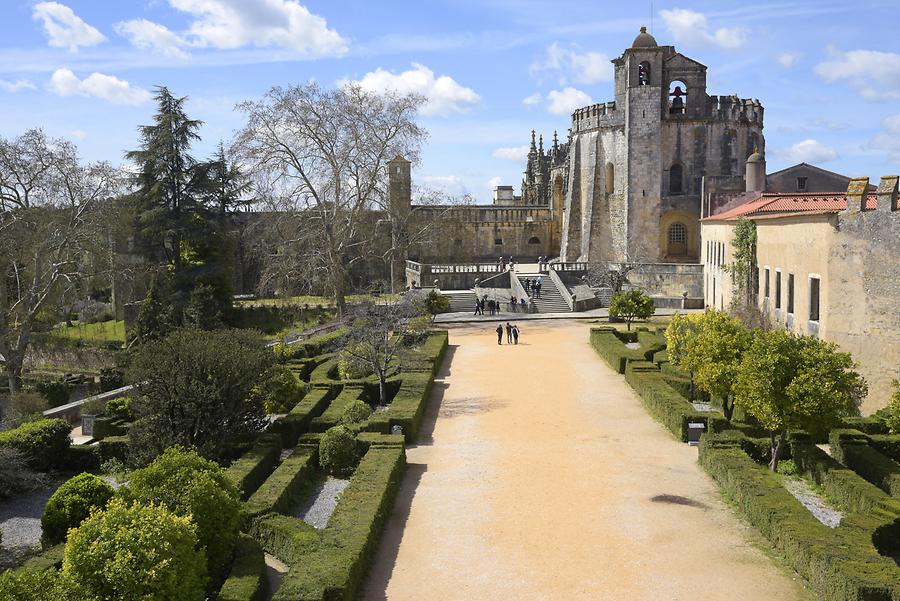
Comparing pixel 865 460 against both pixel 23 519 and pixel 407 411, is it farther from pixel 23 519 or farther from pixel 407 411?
pixel 23 519

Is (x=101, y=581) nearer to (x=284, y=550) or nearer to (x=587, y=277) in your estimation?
(x=284, y=550)

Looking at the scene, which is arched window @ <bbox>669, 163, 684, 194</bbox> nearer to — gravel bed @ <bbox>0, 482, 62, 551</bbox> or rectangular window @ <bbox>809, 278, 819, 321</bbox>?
rectangular window @ <bbox>809, 278, 819, 321</bbox>

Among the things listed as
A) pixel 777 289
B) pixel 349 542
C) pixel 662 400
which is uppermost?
pixel 777 289

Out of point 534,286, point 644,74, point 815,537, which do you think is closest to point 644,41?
point 644,74

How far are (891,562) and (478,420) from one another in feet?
39.8

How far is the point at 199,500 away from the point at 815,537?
9089mm

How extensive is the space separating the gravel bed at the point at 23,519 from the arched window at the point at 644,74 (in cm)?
4478

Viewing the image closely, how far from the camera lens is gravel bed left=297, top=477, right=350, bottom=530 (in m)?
14.9

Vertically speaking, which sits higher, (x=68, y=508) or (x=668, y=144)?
(x=668, y=144)

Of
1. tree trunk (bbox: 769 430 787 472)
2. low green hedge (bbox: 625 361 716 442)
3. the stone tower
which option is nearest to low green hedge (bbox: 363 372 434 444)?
low green hedge (bbox: 625 361 716 442)

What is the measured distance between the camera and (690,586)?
11.7 m

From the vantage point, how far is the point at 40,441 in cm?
1838

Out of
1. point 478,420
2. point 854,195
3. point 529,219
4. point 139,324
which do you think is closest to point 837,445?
point 854,195

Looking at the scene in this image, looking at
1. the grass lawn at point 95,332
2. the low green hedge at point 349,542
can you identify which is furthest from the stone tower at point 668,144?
the low green hedge at point 349,542
